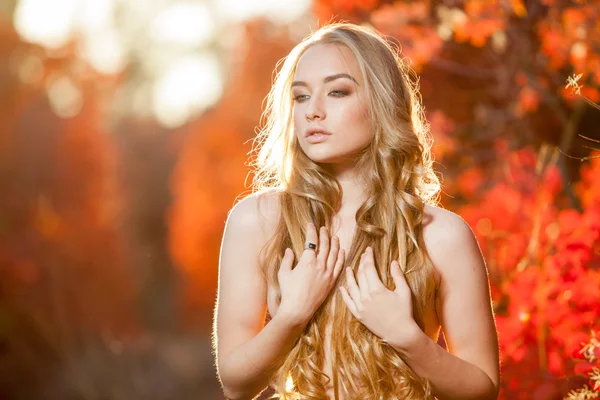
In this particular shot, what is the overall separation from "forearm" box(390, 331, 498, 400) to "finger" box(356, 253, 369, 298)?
8.6 inches

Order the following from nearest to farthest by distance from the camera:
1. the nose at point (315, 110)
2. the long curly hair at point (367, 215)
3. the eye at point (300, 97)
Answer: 1. the long curly hair at point (367, 215)
2. the nose at point (315, 110)
3. the eye at point (300, 97)

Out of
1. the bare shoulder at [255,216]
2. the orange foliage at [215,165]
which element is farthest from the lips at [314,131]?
the orange foliage at [215,165]

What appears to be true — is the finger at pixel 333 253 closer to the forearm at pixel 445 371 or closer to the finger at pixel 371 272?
the finger at pixel 371 272

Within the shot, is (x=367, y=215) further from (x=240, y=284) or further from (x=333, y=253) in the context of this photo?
(x=240, y=284)

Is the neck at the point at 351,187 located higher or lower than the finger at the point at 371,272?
higher

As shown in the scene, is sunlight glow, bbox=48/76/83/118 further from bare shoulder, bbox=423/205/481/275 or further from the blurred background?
bare shoulder, bbox=423/205/481/275

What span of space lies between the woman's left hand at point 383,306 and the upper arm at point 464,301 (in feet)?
0.78

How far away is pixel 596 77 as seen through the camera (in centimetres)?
550

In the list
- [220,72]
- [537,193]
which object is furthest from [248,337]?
[220,72]

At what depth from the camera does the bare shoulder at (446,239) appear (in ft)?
10.9

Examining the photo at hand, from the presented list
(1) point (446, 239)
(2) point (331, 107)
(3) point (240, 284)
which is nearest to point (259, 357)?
(3) point (240, 284)

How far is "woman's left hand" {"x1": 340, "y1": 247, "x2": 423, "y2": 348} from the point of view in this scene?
10.0ft

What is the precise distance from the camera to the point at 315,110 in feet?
10.7

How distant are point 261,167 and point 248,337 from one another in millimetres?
920
